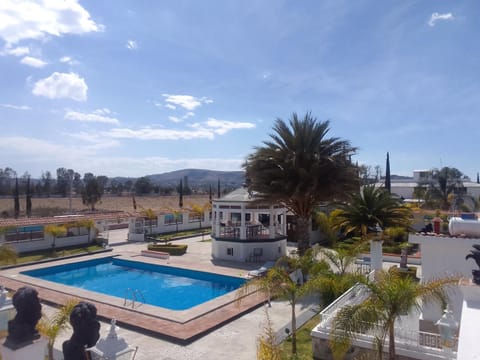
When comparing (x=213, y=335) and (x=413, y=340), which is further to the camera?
(x=213, y=335)

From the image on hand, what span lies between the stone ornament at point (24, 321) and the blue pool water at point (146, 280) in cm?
1258

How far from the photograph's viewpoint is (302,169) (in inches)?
780

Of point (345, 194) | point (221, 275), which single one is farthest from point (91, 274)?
point (345, 194)

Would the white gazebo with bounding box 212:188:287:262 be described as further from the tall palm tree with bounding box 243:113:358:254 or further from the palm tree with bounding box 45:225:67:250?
the palm tree with bounding box 45:225:67:250

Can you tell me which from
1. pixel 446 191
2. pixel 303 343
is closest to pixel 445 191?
pixel 446 191

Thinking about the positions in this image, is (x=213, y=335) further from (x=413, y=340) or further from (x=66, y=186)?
(x=66, y=186)

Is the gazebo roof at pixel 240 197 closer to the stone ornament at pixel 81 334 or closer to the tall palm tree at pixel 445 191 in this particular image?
the stone ornament at pixel 81 334

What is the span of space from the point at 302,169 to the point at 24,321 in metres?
16.3

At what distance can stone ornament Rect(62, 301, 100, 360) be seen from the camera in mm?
5441

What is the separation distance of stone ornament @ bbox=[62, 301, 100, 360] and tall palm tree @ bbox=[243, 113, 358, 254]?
15.2 meters

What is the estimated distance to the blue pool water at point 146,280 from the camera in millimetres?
18531

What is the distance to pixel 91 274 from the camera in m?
23.4

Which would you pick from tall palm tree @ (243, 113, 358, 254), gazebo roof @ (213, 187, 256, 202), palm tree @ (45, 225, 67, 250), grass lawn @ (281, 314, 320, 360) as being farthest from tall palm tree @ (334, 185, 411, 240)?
palm tree @ (45, 225, 67, 250)

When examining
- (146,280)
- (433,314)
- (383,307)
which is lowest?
(146,280)
